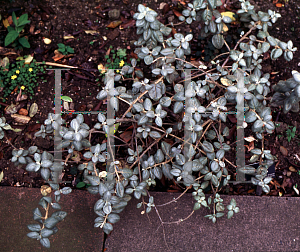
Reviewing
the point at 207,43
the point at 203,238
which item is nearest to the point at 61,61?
the point at 207,43

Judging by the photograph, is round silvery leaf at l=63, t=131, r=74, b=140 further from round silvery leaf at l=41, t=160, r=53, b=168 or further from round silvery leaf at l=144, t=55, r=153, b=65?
round silvery leaf at l=144, t=55, r=153, b=65

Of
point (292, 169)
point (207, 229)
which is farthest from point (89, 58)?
point (292, 169)

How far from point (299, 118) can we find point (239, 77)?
2.42 feet

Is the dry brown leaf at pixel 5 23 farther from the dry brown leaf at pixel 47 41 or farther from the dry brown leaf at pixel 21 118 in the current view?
A: the dry brown leaf at pixel 21 118

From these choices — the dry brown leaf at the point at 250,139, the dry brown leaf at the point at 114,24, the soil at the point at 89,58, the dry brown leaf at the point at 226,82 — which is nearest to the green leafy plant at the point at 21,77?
the soil at the point at 89,58

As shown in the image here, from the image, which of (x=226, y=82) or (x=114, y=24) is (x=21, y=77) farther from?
(x=226, y=82)

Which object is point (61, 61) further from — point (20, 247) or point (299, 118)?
point (299, 118)

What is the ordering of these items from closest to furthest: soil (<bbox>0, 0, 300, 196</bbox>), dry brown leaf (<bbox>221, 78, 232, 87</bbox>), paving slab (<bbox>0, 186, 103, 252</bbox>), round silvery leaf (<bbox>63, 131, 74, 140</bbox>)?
round silvery leaf (<bbox>63, 131, 74, 140</bbox>) → dry brown leaf (<bbox>221, 78, 232, 87</bbox>) → paving slab (<bbox>0, 186, 103, 252</bbox>) → soil (<bbox>0, 0, 300, 196</bbox>)

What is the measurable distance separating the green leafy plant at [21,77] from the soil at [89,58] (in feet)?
0.17

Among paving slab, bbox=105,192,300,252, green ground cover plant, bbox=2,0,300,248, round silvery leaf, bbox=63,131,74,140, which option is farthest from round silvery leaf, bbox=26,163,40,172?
paving slab, bbox=105,192,300,252

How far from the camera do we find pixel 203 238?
1.66m

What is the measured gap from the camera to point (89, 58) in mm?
1802

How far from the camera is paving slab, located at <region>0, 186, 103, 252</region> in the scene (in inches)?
64.7

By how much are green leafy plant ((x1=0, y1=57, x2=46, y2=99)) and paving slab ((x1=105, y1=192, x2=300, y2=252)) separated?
47.0 inches
